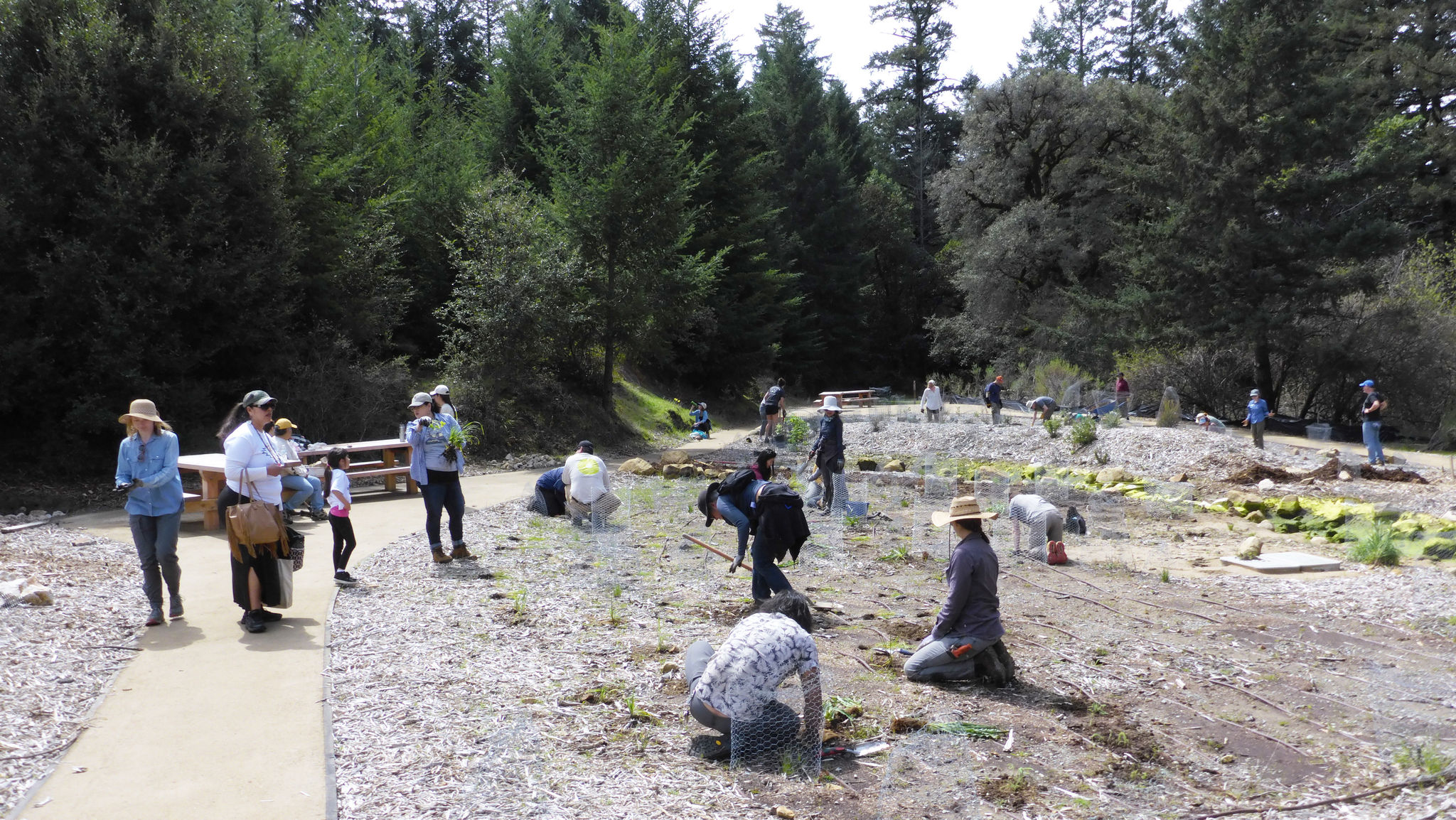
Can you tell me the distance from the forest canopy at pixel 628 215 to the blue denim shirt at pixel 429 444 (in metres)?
7.49

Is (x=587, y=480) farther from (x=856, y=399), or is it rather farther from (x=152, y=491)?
(x=856, y=399)

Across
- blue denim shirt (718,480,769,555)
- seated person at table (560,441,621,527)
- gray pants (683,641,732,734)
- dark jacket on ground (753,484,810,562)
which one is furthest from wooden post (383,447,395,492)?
gray pants (683,641,732,734)

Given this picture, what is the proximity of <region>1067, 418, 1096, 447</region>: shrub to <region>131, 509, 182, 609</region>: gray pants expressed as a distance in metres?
18.2

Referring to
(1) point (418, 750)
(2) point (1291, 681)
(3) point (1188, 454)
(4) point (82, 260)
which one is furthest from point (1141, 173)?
(1) point (418, 750)

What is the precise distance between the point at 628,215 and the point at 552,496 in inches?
475

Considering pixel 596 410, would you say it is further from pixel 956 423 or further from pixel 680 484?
pixel 956 423

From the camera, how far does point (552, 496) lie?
41.1ft

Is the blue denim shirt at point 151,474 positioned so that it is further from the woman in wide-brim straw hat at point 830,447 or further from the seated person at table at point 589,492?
the woman in wide-brim straw hat at point 830,447

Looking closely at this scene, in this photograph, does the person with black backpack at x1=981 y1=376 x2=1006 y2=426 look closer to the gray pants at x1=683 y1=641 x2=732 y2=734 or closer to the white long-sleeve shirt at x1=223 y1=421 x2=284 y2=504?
the gray pants at x1=683 y1=641 x2=732 y2=734

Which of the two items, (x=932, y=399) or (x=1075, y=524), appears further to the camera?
(x=932, y=399)

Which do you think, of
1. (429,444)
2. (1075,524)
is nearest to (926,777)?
(429,444)

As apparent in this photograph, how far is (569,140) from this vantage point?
2377cm

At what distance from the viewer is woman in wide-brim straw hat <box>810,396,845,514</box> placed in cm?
1255

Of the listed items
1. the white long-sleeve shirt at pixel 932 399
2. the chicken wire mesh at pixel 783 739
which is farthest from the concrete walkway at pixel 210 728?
the white long-sleeve shirt at pixel 932 399
